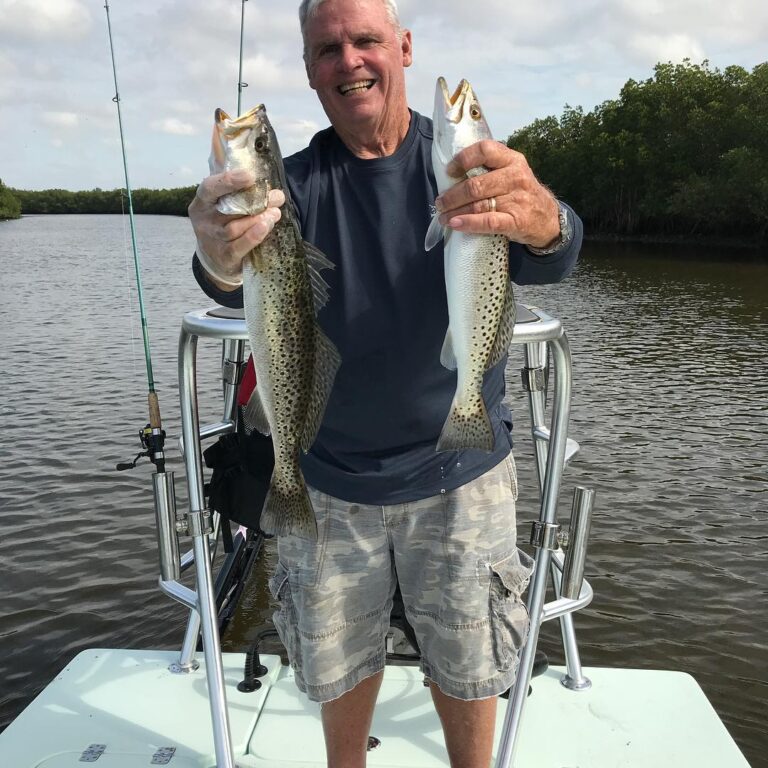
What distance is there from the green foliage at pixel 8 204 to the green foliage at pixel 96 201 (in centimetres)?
598

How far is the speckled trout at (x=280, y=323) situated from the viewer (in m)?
2.24

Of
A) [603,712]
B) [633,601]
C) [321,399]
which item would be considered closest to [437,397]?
[321,399]

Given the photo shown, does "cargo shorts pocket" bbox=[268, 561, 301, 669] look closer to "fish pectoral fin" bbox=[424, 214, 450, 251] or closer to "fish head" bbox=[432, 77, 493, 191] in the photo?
"fish pectoral fin" bbox=[424, 214, 450, 251]

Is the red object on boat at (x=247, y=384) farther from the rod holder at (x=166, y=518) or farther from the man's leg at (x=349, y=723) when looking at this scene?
the man's leg at (x=349, y=723)

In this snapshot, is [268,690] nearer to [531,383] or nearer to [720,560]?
[531,383]

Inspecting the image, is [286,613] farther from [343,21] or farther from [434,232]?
[343,21]

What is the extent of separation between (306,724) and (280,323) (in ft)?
7.42

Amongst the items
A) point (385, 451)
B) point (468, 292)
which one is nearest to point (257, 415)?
point (385, 451)

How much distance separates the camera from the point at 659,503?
10.7 meters

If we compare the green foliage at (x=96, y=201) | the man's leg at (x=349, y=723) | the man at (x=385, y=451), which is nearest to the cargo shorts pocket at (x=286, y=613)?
the man at (x=385, y=451)

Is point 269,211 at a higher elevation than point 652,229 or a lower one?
higher

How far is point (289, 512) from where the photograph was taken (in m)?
2.70

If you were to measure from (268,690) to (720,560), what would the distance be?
6974 mm

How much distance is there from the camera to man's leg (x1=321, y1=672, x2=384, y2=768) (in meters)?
3.09
